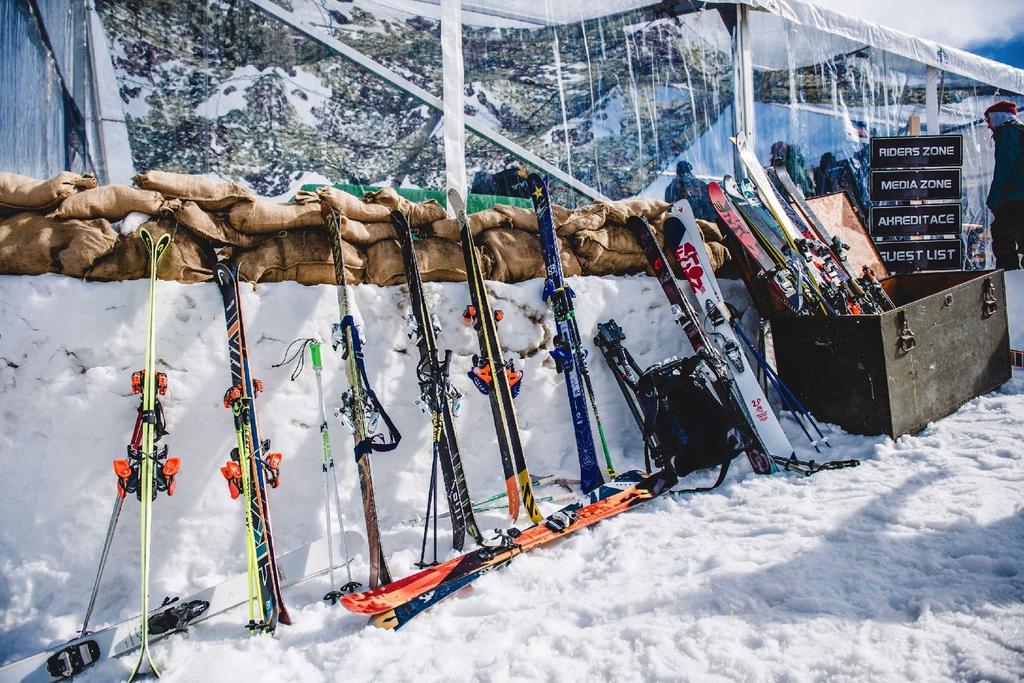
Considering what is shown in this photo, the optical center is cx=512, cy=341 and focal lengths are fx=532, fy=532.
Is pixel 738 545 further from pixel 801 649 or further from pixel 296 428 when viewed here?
pixel 296 428

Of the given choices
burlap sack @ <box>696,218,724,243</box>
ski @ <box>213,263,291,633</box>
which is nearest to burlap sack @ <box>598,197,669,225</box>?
burlap sack @ <box>696,218,724,243</box>

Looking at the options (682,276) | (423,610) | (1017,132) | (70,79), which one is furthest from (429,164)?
(1017,132)

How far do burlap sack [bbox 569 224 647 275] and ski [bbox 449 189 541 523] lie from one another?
825mm

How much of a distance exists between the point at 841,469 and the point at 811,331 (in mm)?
934

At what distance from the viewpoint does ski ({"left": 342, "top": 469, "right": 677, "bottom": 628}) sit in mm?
1968

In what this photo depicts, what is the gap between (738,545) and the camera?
2.09m

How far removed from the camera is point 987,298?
362cm

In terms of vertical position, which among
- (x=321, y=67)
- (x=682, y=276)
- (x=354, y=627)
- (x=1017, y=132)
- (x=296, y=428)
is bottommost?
(x=354, y=627)

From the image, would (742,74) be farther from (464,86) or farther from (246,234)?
(246,234)

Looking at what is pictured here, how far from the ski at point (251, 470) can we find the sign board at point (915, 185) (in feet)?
19.4

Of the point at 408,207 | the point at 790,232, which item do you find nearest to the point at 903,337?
the point at 790,232

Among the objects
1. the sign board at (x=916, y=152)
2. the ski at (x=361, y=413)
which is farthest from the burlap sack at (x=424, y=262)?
Result: the sign board at (x=916, y=152)

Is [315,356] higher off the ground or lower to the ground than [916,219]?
lower

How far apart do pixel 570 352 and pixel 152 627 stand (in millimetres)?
2281
